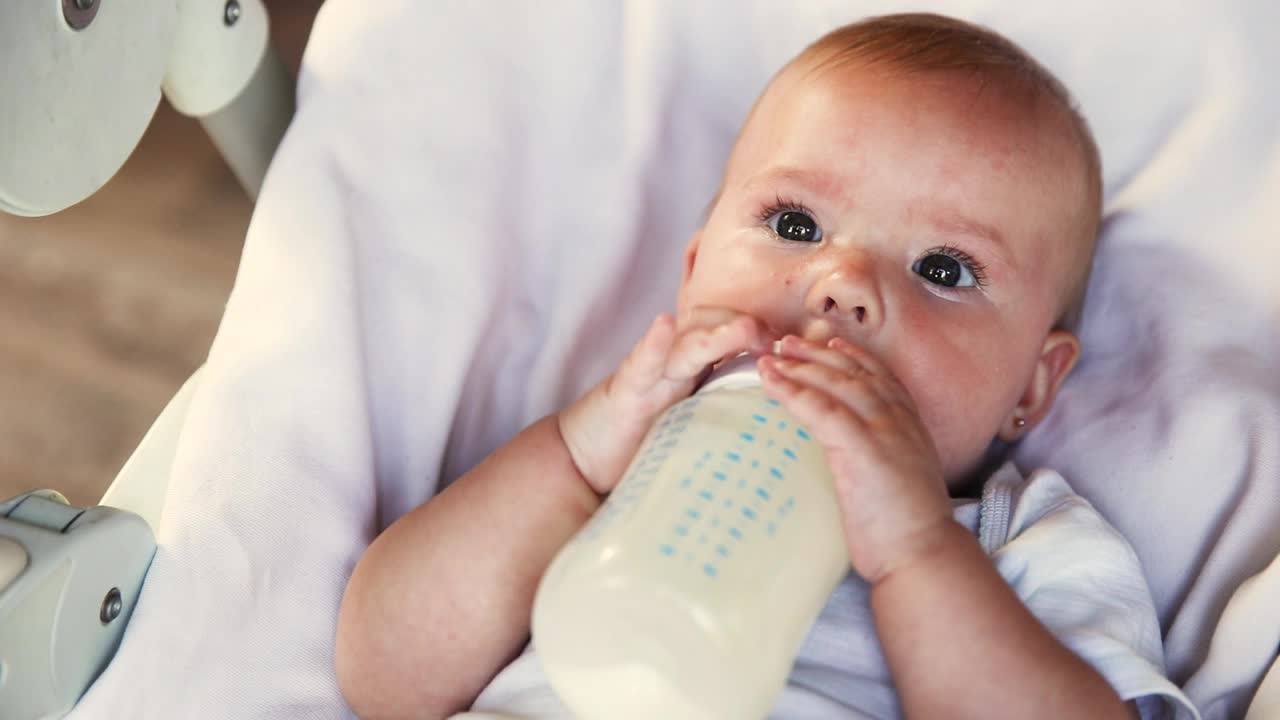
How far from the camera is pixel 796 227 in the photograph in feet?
2.72

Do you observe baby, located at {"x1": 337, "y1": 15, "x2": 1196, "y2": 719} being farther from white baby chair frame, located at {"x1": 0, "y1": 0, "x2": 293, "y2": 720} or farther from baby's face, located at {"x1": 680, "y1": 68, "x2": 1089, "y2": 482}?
white baby chair frame, located at {"x1": 0, "y1": 0, "x2": 293, "y2": 720}

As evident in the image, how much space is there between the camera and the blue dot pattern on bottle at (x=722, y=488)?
0.55m

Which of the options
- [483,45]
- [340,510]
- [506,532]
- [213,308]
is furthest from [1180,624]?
[213,308]

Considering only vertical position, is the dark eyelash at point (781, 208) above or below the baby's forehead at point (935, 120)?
below

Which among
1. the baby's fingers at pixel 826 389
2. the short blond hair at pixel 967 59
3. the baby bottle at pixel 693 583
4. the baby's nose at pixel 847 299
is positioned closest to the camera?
the baby bottle at pixel 693 583

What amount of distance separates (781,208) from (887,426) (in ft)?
0.70

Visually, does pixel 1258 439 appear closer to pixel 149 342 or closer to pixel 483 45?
pixel 483 45

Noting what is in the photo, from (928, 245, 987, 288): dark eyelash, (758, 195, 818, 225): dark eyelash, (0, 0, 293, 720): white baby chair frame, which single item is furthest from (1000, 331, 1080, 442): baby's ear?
(0, 0, 293, 720): white baby chair frame

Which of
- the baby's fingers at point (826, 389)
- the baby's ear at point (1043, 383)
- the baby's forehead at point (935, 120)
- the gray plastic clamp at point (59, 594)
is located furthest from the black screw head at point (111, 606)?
the baby's ear at point (1043, 383)

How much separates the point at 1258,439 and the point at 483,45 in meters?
0.64

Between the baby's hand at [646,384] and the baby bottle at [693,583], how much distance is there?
0.10 meters

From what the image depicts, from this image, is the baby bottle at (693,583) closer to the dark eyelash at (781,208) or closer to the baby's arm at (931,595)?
the baby's arm at (931,595)

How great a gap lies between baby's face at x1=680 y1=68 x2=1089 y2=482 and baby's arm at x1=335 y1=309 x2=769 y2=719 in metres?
0.08

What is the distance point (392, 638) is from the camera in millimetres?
796
